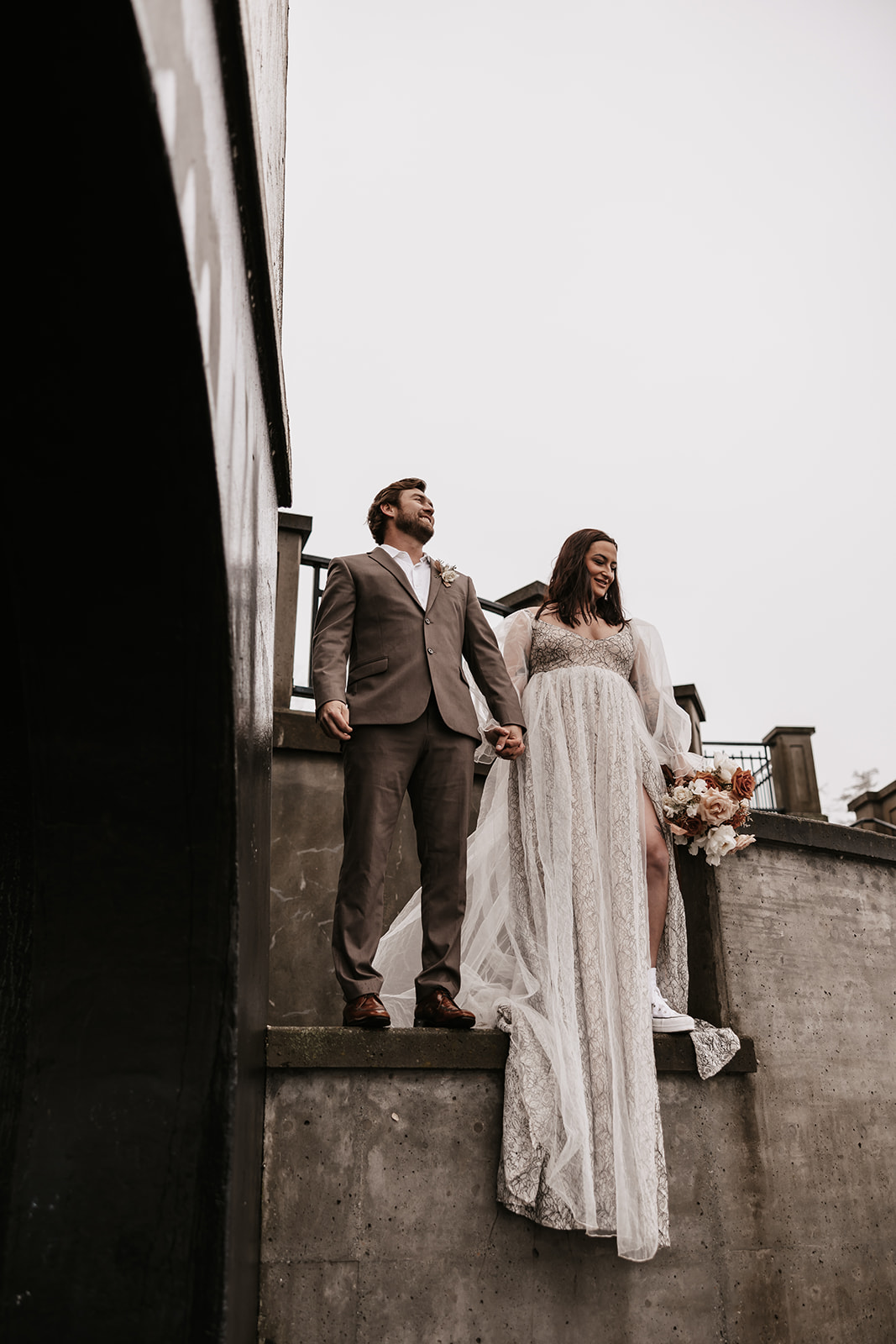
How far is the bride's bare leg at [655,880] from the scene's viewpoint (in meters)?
3.97

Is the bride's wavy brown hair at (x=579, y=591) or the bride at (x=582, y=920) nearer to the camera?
the bride at (x=582, y=920)

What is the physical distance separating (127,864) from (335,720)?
147 centimetres

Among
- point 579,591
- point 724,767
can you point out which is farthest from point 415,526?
point 724,767

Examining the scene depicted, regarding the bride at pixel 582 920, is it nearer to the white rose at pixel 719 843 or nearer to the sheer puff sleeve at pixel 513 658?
the sheer puff sleeve at pixel 513 658

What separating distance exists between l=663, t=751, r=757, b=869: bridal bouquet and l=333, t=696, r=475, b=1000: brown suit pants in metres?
0.82

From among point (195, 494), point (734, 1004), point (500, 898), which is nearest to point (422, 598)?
point (500, 898)

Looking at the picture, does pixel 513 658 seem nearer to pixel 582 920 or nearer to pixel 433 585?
pixel 433 585

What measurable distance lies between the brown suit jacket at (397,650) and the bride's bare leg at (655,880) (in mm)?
638

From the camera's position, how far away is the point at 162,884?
2205 mm

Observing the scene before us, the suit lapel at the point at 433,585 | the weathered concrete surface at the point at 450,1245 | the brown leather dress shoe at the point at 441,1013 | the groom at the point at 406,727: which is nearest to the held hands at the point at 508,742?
the groom at the point at 406,727

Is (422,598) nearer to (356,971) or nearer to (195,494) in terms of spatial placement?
(356,971)

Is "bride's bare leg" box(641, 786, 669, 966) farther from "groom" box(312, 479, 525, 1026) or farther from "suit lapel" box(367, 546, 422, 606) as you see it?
"suit lapel" box(367, 546, 422, 606)

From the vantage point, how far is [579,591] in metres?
4.41

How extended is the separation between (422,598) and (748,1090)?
84.8 inches
